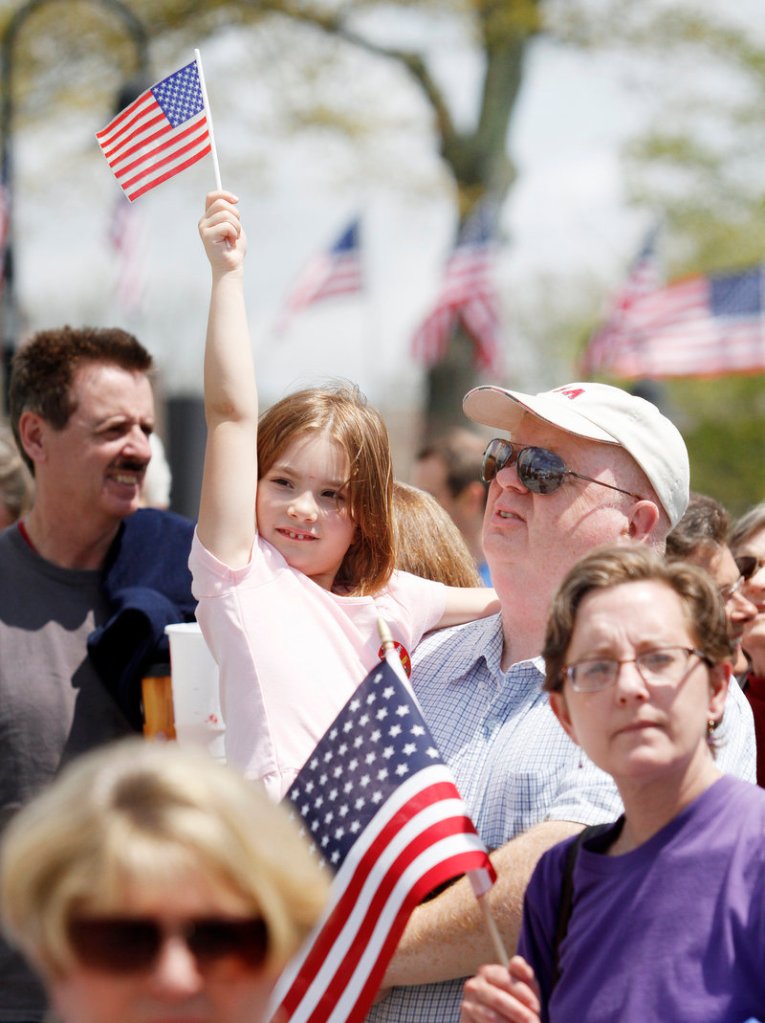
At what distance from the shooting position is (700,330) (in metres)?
13.9

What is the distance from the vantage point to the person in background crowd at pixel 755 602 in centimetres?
395

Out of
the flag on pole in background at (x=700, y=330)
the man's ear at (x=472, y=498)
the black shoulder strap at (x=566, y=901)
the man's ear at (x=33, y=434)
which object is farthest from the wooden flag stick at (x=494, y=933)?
the flag on pole in background at (x=700, y=330)

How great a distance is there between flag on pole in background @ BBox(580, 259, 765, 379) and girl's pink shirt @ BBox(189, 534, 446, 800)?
10.4m

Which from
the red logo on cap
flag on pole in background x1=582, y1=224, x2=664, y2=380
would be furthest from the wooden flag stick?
flag on pole in background x1=582, y1=224, x2=664, y2=380

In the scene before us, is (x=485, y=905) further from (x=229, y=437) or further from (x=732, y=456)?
(x=732, y=456)

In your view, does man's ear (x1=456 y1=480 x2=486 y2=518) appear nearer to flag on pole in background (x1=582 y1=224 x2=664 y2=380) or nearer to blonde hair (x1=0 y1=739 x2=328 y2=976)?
blonde hair (x1=0 y1=739 x2=328 y2=976)

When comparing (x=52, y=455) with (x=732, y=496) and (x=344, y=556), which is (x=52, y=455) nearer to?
(x=344, y=556)

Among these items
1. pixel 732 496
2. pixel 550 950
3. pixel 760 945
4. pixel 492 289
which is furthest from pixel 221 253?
pixel 732 496

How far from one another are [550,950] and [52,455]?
2.32 meters

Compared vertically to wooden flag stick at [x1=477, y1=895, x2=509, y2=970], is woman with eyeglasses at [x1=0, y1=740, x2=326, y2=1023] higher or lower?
higher

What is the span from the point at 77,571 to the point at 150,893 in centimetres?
268

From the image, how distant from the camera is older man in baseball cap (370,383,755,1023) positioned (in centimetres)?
290

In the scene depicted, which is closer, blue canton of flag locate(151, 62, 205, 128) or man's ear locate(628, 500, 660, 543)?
man's ear locate(628, 500, 660, 543)

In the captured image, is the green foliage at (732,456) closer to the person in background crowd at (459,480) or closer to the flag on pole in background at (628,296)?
the flag on pole in background at (628,296)
